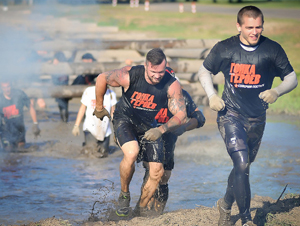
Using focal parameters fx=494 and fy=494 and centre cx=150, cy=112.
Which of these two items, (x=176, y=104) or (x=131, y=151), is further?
(x=176, y=104)

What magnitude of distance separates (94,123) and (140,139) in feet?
11.5

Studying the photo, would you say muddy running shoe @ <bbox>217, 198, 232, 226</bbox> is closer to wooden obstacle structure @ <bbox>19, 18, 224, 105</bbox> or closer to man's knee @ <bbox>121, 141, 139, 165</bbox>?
man's knee @ <bbox>121, 141, 139, 165</bbox>

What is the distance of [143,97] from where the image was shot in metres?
5.68

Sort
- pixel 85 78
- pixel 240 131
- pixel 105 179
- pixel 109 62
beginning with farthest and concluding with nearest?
pixel 85 78, pixel 109 62, pixel 105 179, pixel 240 131

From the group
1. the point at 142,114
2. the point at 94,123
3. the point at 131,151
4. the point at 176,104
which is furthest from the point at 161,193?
the point at 94,123

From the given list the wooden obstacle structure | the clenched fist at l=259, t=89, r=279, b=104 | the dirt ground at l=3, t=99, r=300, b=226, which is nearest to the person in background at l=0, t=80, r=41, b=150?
the wooden obstacle structure

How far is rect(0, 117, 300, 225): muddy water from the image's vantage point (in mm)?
6441

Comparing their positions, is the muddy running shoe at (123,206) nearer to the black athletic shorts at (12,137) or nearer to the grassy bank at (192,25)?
the black athletic shorts at (12,137)

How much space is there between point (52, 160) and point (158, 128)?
4101 mm

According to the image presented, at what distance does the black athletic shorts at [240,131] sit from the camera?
5211 millimetres

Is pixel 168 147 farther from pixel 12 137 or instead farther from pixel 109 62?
pixel 109 62

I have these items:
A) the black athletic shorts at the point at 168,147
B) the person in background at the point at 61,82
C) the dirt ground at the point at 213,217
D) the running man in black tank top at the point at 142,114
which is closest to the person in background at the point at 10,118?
the person in background at the point at 61,82

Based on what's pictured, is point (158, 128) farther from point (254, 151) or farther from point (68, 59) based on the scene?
point (68, 59)

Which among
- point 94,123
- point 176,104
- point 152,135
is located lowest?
point 94,123
